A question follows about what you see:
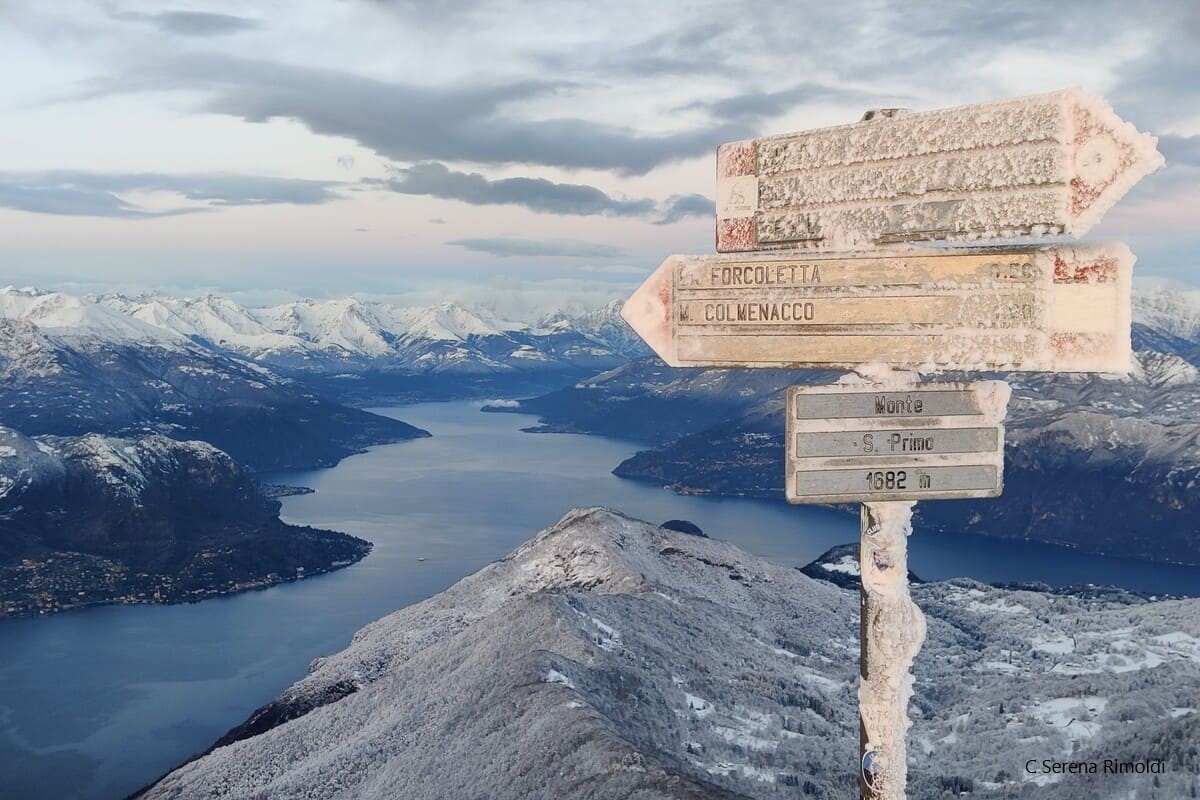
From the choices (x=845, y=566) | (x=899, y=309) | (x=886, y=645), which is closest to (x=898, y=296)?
(x=899, y=309)

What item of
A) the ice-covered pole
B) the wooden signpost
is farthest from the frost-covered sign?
the ice-covered pole

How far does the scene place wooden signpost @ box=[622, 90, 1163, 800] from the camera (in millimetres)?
6895

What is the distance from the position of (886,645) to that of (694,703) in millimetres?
38085

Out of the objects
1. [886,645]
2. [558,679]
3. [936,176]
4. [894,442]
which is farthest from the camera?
[558,679]

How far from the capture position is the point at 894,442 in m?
7.77

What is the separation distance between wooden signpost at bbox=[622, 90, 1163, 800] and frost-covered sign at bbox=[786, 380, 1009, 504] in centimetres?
1

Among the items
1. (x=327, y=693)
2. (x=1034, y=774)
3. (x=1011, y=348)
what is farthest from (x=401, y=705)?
(x=1011, y=348)

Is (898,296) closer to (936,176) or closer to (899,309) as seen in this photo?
(899,309)

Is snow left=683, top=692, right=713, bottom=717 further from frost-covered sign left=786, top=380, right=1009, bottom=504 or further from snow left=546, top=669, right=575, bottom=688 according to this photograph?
frost-covered sign left=786, top=380, right=1009, bottom=504

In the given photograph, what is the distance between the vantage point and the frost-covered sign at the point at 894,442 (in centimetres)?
774

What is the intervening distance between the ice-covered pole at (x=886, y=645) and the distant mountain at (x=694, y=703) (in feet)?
64.1

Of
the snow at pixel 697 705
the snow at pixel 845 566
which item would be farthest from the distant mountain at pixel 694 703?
the snow at pixel 845 566

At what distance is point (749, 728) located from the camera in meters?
43.2

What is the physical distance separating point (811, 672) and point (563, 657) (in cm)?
2053
